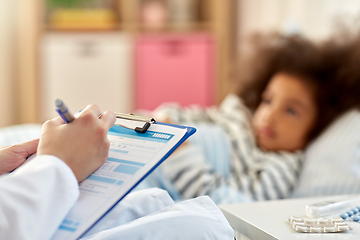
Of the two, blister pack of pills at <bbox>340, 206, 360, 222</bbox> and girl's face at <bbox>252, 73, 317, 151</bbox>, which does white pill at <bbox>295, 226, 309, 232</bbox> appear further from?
girl's face at <bbox>252, 73, 317, 151</bbox>

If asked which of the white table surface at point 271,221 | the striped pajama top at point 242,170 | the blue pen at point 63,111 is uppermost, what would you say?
the blue pen at point 63,111

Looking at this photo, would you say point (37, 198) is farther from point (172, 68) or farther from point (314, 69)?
point (172, 68)

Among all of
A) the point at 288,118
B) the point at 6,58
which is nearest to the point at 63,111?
the point at 288,118

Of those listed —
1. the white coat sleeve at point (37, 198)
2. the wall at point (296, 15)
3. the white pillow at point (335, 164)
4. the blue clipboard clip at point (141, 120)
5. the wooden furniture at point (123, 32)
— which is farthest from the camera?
the wooden furniture at point (123, 32)

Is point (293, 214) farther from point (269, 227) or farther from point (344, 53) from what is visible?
point (344, 53)

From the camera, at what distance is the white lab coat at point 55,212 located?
0.40 meters

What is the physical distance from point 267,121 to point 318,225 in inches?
29.9

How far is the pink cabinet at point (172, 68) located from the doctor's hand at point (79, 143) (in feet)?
6.33

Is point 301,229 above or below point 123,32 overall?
below

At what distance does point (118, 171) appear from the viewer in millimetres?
475

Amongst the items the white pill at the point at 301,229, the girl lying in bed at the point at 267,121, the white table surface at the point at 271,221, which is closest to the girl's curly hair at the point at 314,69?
the girl lying in bed at the point at 267,121

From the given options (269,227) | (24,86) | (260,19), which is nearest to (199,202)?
(269,227)

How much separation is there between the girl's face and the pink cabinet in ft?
3.96

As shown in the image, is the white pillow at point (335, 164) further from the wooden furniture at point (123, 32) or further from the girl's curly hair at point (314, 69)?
the wooden furniture at point (123, 32)
